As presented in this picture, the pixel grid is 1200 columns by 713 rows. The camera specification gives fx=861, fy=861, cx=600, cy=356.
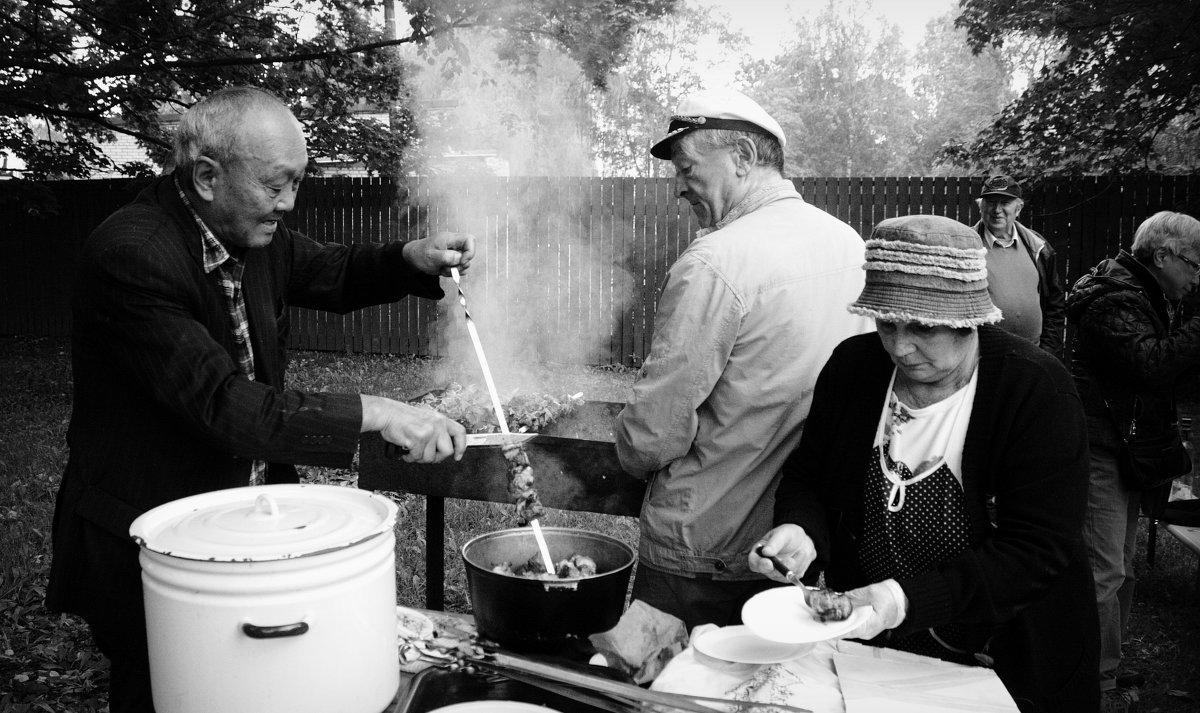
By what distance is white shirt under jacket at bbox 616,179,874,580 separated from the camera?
254 centimetres

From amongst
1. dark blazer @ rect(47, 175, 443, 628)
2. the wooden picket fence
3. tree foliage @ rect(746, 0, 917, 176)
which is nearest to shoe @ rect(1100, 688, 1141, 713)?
dark blazer @ rect(47, 175, 443, 628)

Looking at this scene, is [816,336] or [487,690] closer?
[487,690]

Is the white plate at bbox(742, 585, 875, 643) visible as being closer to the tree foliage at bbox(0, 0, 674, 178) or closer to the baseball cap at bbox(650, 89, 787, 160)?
the baseball cap at bbox(650, 89, 787, 160)

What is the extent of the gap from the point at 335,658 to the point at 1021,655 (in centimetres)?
165

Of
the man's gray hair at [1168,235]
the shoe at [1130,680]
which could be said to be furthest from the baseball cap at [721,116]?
the shoe at [1130,680]

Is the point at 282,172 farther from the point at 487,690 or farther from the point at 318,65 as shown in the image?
the point at 318,65

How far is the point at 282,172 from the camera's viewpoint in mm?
2346

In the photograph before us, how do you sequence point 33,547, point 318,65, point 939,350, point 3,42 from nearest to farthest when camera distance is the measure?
1. point 939,350
2. point 33,547
3. point 3,42
4. point 318,65

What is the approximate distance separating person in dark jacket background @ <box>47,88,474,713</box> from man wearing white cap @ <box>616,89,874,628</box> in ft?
2.55

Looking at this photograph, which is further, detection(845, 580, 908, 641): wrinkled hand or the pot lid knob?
detection(845, 580, 908, 641): wrinkled hand

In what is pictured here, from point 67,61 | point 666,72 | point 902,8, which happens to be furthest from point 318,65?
point 902,8

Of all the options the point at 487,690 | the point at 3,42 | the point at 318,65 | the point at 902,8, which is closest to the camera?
the point at 487,690

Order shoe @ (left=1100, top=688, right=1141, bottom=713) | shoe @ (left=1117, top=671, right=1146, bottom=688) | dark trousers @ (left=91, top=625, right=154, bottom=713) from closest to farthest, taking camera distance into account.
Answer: dark trousers @ (left=91, top=625, right=154, bottom=713) → shoe @ (left=1100, top=688, right=1141, bottom=713) → shoe @ (left=1117, top=671, right=1146, bottom=688)

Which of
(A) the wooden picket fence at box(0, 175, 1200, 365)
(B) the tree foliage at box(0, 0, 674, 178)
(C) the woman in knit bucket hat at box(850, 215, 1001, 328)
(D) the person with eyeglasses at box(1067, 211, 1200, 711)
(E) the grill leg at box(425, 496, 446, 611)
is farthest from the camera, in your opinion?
(A) the wooden picket fence at box(0, 175, 1200, 365)
